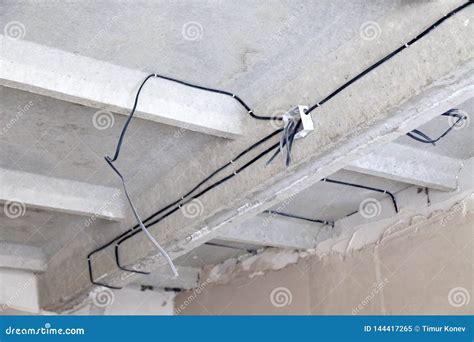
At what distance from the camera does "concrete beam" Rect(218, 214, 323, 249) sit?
3.59 m

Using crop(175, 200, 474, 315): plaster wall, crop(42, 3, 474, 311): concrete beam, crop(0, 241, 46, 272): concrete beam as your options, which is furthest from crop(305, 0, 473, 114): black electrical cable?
crop(0, 241, 46, 272): concrete beam

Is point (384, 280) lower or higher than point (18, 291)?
lower

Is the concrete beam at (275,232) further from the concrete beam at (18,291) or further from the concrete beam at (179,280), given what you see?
the concrete beam at (18,291)

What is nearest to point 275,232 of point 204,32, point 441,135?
point 441,135

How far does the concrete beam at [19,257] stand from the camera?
3891 millimetres

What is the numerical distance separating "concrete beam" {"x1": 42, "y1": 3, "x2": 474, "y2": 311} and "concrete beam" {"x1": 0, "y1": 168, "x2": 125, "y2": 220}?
325mm

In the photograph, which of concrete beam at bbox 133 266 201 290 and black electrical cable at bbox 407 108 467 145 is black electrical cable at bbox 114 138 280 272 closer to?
black electrical cable at bbox 407 108 467 145

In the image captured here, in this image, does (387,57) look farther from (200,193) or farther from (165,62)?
(200,193)

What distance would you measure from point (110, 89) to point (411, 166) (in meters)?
1.41

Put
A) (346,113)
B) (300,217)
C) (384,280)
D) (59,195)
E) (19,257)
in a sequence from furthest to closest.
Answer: (19,257) → (300,217) → (384,280) → (59,195) → (346,113)

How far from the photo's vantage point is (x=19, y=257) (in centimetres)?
390

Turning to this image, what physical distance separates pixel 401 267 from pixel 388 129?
49.5 inches
